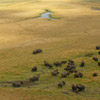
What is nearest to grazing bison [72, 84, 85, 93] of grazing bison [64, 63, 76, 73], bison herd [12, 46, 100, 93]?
bison herd [12, 46, 100, 93]

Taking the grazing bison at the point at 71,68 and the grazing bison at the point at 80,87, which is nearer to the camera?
the grazing bison at the point at 80,87

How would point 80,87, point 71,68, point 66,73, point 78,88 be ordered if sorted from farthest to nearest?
point 71,68 → point 66,73 → point 78,88 → point 80,87

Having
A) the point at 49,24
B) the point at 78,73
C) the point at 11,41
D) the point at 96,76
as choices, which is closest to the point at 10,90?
the point at 78,73

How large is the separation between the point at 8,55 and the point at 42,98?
19207mm

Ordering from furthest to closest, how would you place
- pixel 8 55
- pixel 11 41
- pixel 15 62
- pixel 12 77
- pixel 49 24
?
1. pixel 49 24
2. pixel 11 41
3. pixel 8 55
4. pixel 15 62
5. pixel 12 77

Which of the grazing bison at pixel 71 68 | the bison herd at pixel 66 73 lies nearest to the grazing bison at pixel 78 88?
the bison herd at pixel 66 73

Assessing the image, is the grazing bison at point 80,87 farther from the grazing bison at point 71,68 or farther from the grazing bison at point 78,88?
the grazing bison at point 71,68

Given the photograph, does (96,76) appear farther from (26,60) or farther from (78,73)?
(26,60)

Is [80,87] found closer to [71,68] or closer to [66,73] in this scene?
[66,73]

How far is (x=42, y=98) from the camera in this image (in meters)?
20.4

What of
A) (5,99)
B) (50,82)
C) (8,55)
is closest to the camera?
Result: (5,99)

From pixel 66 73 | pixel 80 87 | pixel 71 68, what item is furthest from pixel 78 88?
pixel 71 68

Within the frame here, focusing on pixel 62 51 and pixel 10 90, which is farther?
pixel 62 51

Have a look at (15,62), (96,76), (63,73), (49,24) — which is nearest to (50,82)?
(63,73)
